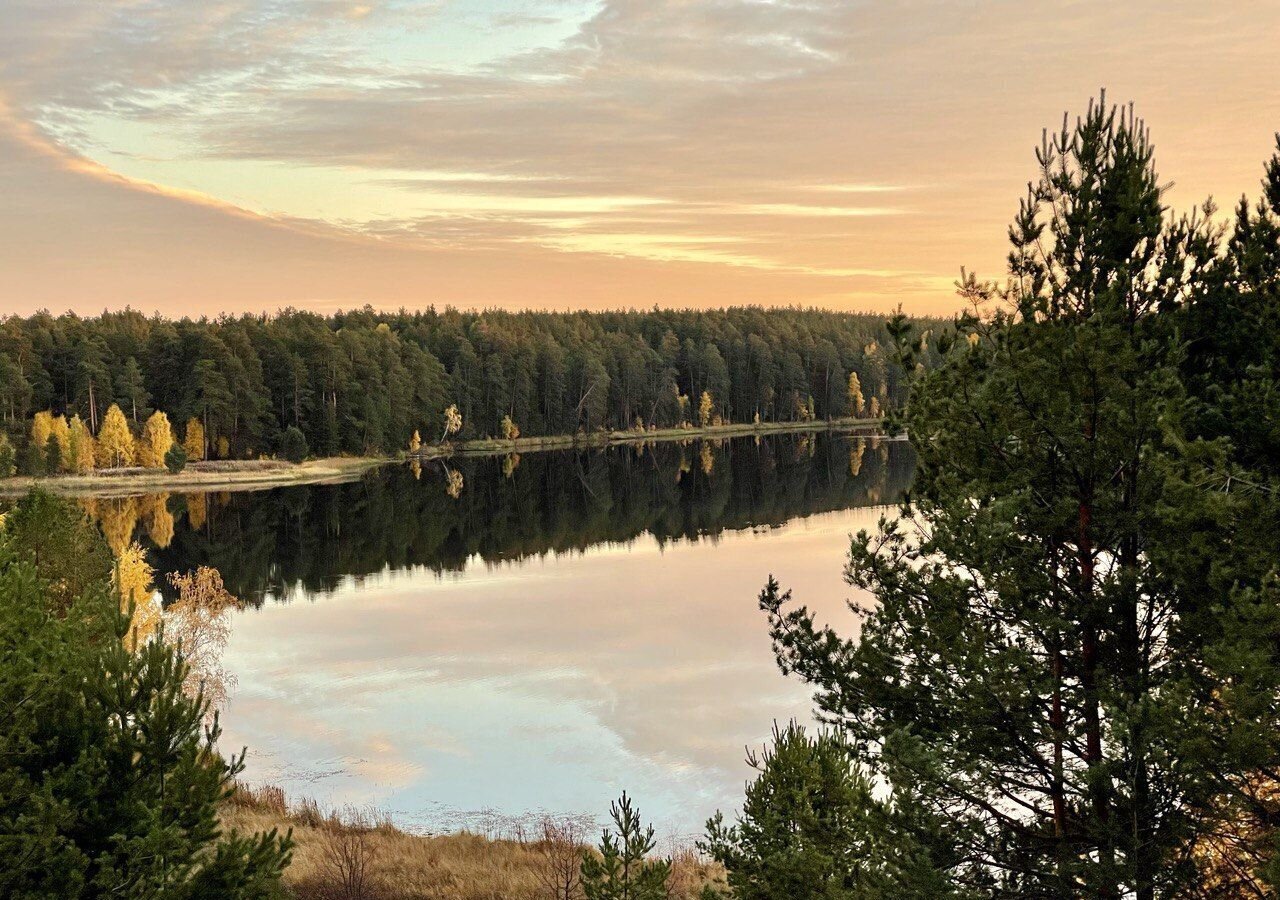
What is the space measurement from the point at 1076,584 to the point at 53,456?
360 feet

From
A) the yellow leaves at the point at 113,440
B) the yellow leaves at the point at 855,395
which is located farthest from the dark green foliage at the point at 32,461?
the yellow leaves at the point at 855,395

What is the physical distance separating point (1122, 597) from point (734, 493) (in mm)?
82898

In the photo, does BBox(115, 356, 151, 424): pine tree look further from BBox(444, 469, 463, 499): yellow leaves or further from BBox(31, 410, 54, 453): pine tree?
BBox(444, 469, 463, 499): yellow leaves

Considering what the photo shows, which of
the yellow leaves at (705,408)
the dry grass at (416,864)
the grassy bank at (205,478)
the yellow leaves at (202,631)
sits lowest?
the dry grass at (416,864)

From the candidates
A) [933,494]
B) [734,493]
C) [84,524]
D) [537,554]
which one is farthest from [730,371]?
[933,494]

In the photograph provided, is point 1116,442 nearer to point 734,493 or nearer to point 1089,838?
point 1089,838

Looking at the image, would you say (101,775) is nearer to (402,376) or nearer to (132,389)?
(132,389)

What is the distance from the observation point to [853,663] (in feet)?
40.3

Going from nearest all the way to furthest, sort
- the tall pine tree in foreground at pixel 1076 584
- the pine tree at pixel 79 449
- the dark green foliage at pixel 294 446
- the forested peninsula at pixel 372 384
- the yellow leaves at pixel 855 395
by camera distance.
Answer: the tall pine tree in foreground at pixel 1076 584 → the pine tree at pixel 79 449 → the forested peninsula at pixel 372 384 → the dark green foliage at pixel 294 446 → the yellow leaves at pixel 855 395

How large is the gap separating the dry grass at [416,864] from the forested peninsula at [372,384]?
83193 millimetres

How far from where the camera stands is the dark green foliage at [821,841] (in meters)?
10.7

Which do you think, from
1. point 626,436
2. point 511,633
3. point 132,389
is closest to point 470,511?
point 511,633

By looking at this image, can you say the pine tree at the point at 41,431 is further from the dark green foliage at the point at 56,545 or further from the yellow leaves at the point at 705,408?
the yellow leaves at the point at 705,408

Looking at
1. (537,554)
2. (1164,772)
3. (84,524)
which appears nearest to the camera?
(1164,772)
